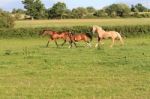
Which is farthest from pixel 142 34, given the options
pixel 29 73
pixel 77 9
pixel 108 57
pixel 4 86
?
pixel 77 9

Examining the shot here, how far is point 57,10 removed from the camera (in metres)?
101

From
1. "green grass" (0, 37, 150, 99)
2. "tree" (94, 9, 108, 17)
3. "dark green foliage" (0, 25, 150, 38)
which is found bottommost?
"tree" (94, 9, 108, 17)

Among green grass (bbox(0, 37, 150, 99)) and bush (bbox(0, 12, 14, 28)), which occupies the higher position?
green grass (bbox(0, 37, 150, 99))

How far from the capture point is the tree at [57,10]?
Result: 101144 millimetres

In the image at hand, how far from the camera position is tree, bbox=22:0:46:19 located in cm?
9800

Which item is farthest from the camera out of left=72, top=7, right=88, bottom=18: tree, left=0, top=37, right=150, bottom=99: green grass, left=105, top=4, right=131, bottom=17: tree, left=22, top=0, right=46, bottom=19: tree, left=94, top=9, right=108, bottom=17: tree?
left=105, top=4, right=131, bottom=17: tree

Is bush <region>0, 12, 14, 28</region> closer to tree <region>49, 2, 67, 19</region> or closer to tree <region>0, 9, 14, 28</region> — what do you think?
tree <region>0, 9, 14, 28</region>

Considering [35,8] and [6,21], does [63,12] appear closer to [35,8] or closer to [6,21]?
Result: [35,8]

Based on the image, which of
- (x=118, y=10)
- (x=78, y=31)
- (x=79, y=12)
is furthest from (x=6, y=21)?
(x=118, y=10)

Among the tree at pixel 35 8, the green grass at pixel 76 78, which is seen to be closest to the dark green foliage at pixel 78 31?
the green grass at pixel 76 78

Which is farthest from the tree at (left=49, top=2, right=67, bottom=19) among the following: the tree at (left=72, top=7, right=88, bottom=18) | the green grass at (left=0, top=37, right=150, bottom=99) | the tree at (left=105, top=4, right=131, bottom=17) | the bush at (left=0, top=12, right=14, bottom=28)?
the green grass at (left=0, top=37, right=150, bottom=99)

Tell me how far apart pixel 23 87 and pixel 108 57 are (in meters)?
9.14

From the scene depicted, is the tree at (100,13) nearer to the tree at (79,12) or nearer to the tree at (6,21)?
the tree at (79,12)

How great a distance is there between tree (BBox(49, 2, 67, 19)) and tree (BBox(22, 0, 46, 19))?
2.89m
